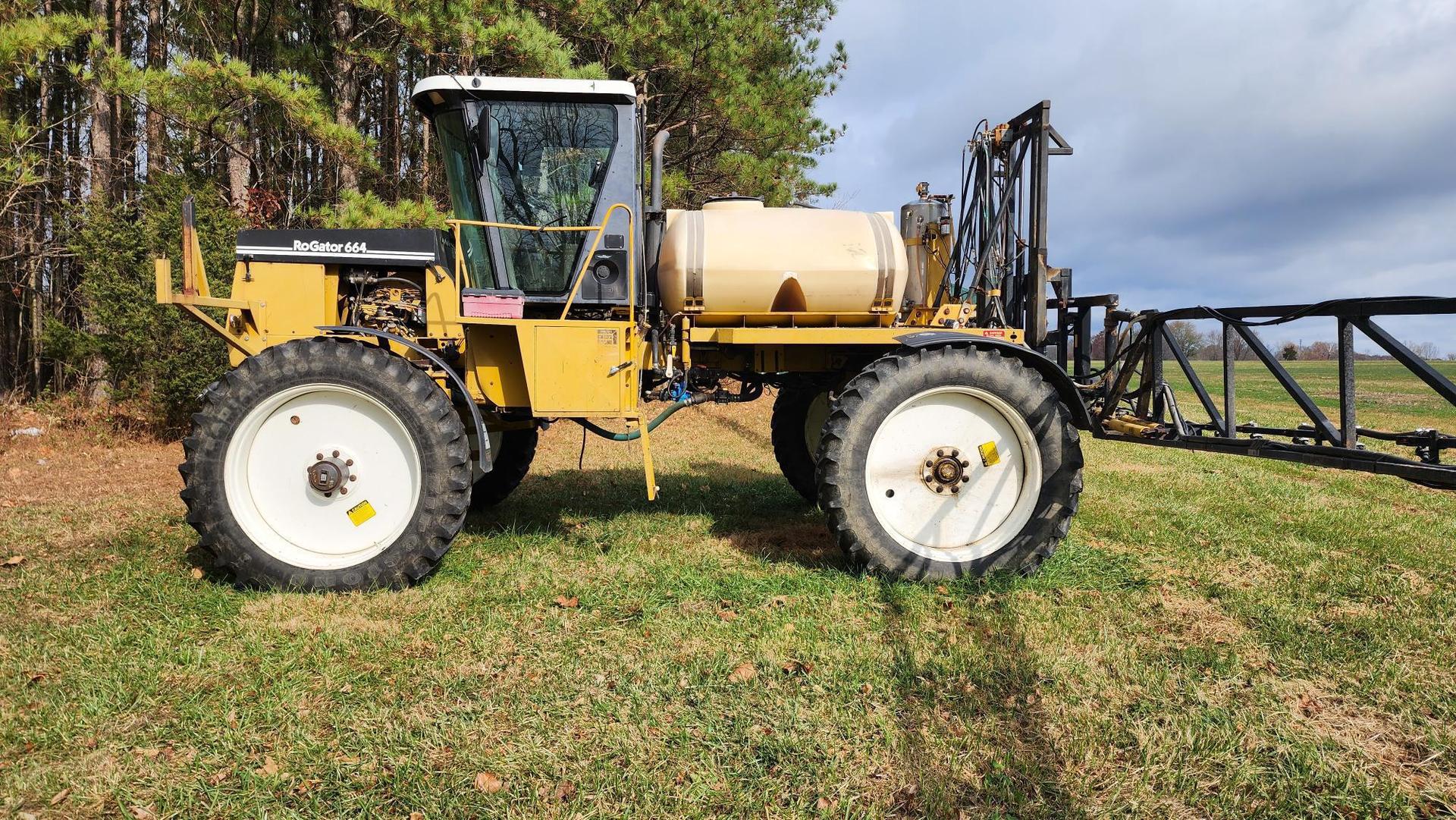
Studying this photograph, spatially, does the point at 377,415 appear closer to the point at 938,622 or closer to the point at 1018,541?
the point at 938,622

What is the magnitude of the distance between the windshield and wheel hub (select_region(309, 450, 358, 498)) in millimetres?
1427

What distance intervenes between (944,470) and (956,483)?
0.39ft

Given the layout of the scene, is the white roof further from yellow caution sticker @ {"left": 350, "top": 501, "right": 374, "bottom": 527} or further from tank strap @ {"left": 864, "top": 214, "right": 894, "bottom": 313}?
yellow caution sticker @ {"left": 350, "top": 501, "right": 374, "bottom": 527}

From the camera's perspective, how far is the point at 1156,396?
4430 mm

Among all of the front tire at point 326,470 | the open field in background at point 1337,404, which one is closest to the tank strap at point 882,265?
the front tire at point 326,470

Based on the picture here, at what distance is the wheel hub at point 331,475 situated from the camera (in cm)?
391

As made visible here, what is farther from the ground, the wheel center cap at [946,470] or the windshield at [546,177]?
the windshield at [546,177]

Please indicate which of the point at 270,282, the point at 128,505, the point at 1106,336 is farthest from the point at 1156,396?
the point at 128,505

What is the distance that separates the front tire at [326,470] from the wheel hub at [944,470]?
255 cm

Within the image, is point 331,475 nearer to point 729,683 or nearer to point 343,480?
point 343,480

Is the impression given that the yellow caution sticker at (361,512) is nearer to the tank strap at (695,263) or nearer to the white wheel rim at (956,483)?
the tank strap at (695,263)

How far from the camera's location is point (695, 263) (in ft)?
14.1

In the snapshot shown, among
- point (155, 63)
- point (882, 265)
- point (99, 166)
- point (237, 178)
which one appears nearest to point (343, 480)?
point (882, 265)

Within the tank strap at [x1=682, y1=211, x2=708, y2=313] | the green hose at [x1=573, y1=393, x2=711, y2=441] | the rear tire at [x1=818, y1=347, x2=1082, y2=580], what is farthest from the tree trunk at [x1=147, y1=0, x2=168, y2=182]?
the rear tire at [x1=818, y1=347, x2=1082, y2=580]
